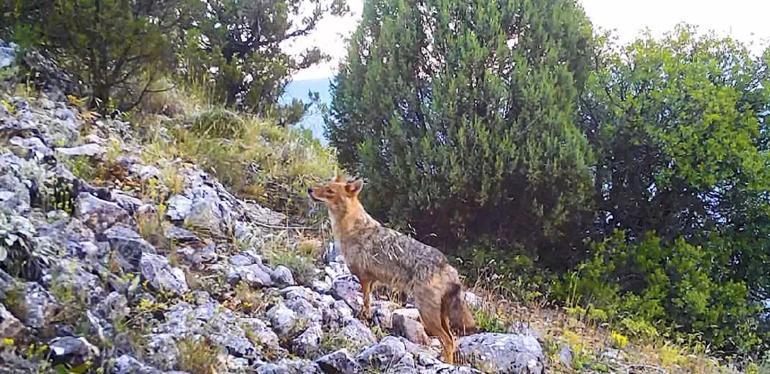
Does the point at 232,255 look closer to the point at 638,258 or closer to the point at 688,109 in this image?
the point at 638,258

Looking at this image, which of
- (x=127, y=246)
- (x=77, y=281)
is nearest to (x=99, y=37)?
(x=127, y=246)

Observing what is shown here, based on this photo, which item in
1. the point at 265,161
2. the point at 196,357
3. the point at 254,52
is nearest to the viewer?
the point at 196,357

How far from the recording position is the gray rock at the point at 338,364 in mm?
3705

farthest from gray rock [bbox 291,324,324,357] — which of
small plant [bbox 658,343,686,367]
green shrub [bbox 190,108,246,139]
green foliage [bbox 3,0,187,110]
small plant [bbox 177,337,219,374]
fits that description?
green shrub [bbox 190,108,246,139]

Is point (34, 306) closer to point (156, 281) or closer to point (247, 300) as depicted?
point (156, 281)

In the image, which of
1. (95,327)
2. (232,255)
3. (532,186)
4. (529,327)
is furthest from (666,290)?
(95,327)

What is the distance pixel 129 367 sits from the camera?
3084mm

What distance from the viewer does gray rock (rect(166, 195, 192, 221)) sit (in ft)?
16.5

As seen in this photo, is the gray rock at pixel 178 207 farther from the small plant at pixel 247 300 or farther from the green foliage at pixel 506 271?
the green foliage at pixel 506 271

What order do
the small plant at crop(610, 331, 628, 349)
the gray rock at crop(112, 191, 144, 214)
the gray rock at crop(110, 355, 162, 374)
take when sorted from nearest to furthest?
the gray rock at crop(110, 355, 162, 374) → the gray rock at crop(112, 191, 144, 214) → the small plant at crop(610, 331, 628, 349)

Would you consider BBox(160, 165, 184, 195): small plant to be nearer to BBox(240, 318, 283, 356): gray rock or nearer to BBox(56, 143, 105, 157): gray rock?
BBox(56, 143, 105, 157): gray rock

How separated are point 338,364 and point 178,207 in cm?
197

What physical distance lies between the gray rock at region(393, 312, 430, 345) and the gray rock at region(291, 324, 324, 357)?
2.77 feet

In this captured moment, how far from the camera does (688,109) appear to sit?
7.73m
